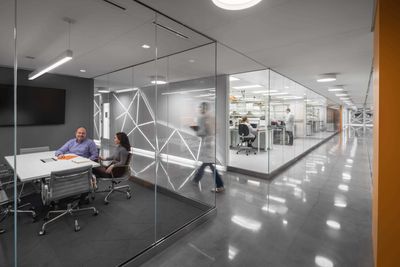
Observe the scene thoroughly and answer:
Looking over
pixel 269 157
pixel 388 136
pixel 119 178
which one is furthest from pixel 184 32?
pixel 269 157

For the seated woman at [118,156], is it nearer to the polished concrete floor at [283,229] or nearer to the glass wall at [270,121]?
the polished concrete floor at [283,229]

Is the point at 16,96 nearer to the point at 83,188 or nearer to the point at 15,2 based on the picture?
the point at 15,2

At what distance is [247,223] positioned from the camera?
111 inches

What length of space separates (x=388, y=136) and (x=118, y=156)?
12.3ft

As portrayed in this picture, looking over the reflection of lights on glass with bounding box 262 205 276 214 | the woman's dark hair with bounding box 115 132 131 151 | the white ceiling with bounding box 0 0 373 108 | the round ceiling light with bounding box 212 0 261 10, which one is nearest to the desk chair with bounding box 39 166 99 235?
the woman's dark hair with bounding box 115 132 131 151

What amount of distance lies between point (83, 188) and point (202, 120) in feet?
8.14

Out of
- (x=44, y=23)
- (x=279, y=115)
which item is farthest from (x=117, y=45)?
(x=279, y=115)

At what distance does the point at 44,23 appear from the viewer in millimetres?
2365

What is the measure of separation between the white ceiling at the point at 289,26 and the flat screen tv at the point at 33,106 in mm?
1542

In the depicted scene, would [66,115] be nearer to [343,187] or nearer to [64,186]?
[64,186]

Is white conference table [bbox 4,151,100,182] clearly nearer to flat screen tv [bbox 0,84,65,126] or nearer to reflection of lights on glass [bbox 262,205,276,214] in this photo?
flat screen tv [bbox 0,84,65,126]

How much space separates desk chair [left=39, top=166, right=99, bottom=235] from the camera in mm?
2492

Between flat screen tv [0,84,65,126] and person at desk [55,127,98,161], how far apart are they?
39cm

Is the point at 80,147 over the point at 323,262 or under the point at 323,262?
over
